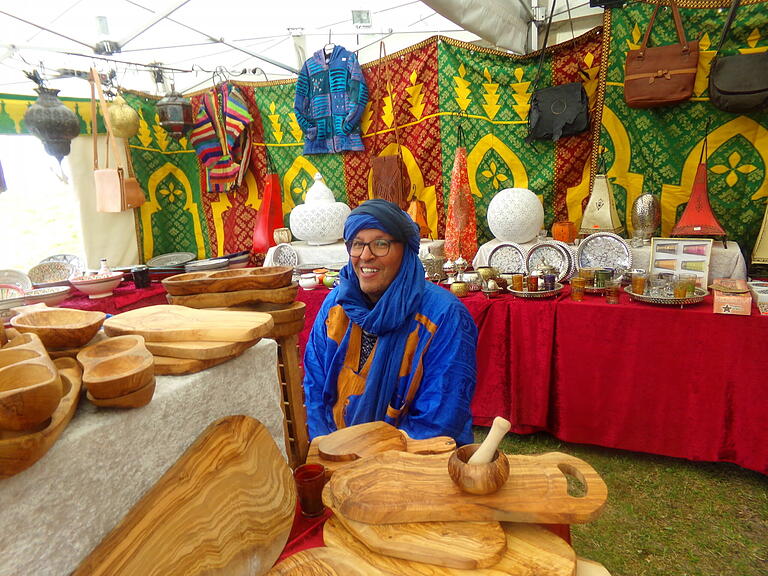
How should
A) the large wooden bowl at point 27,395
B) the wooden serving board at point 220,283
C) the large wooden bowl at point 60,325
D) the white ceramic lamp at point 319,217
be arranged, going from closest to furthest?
the large wooden bowl at point 27,395, the large wooden bowl at point 60,325, the wooden serving board at point 220,283, the white ceramic lamp at point 319,217

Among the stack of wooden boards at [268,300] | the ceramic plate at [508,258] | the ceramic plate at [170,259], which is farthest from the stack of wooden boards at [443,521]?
the ceramic plate at [170,259]

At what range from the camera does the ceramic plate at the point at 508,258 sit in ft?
10.4

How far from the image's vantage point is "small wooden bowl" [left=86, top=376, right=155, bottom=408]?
53 cm

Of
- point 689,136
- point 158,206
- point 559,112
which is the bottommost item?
point 158,206

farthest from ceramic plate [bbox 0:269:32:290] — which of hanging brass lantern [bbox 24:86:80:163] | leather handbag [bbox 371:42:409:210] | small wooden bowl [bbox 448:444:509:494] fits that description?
small wooden bowl [bbox 448:444:509:494]

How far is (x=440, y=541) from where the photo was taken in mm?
699

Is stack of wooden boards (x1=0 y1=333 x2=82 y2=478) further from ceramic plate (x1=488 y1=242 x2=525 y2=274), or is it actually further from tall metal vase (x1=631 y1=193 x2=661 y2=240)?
tall metal vase (x1=631 y1=193 x2=661 y2=240)

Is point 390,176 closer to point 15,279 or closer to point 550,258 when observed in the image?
point 550,258

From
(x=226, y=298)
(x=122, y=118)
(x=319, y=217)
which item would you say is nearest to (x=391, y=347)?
(x=226, y=298)

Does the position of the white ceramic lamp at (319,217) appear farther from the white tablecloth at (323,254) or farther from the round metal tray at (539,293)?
the round metal tray at (539,293)

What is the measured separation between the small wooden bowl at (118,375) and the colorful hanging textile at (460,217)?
2906 mm

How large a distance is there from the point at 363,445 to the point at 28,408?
684 mm

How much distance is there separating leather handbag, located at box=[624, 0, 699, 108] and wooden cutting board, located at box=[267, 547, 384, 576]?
10.4 feet

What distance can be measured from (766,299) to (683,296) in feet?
1.13
